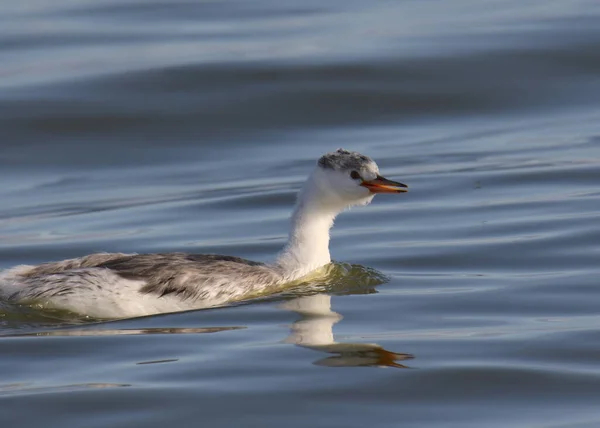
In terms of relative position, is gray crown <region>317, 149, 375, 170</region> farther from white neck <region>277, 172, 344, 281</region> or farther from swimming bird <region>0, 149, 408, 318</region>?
white neck <region>277, 172, 344, 281</region>

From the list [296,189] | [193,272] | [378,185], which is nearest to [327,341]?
[193,272]

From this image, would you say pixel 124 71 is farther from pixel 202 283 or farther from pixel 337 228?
pixel 202 283

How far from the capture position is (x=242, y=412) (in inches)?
328

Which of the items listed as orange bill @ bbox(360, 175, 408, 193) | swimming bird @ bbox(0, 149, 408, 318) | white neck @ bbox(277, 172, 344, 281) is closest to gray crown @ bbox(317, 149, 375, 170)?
swimming bird @ bbox(0, 149, 408, 318)

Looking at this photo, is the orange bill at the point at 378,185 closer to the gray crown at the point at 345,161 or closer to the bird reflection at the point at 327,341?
the gray crown at the point at 345,161

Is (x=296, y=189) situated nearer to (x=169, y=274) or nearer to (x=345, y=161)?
(x=345, y=161)

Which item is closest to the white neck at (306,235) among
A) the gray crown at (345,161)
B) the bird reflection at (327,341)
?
the gray crown at (345,161)

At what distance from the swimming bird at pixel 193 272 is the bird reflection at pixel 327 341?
48 centimetres

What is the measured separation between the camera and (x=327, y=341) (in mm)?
9781

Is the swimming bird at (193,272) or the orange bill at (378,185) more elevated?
the orange bill at (378,185)

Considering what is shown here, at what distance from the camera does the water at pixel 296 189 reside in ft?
28.6

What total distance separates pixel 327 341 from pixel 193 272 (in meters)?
1.56

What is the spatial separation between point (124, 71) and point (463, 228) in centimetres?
818

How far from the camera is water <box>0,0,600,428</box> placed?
8.73 meters
